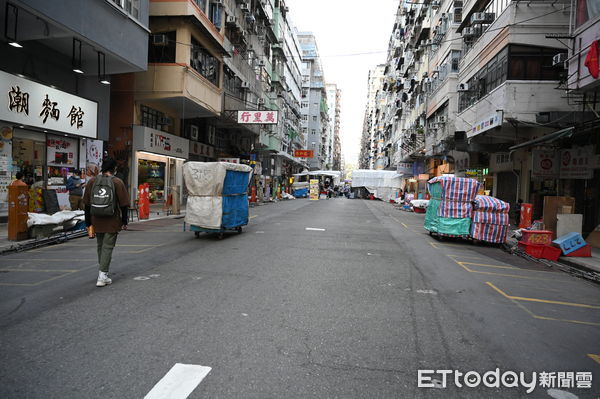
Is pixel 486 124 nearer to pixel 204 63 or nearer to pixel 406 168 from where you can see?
pixel 204 63

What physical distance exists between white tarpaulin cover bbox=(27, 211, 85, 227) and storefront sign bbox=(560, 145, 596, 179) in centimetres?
1646

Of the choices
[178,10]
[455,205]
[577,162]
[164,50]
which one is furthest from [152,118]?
[577,162]

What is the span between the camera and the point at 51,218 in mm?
10172

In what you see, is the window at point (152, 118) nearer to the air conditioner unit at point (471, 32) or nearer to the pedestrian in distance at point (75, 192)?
the pedestrian in distance at point (75, 192)

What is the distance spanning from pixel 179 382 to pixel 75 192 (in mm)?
12134

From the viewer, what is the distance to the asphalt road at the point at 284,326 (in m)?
3.06

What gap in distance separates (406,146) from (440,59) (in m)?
14.6

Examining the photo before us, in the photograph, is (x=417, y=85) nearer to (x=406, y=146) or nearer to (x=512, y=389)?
(x=406, y=146)

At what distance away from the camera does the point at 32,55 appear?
41.1 ft

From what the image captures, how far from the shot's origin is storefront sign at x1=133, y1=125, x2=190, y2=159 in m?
19.0

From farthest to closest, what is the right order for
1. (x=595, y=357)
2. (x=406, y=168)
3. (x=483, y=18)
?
1. (x=406, y=168)
2. (x=483, y=18)
3. (x=595, y=357)

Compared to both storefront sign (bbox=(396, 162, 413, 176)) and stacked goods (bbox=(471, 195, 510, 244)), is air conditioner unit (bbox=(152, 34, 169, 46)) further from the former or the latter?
storefront sign (bbox=(396, 162, 413, 176))

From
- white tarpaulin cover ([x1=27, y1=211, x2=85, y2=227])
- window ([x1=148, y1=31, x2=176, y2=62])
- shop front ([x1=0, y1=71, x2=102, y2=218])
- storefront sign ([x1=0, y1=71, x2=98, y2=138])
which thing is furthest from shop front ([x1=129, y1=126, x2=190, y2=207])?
white tarpaulin cover ([x1=27, y1=211, x2=85, y2=227])

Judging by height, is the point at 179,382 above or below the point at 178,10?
below
